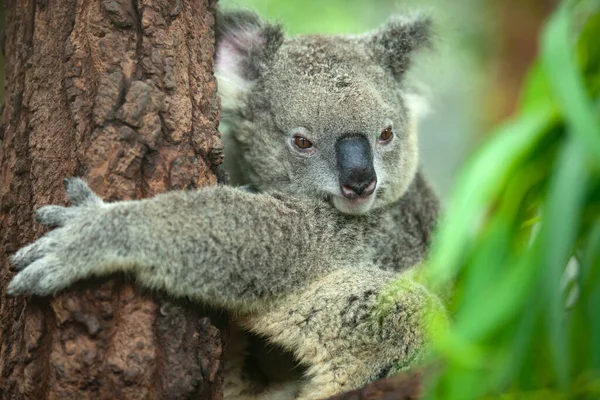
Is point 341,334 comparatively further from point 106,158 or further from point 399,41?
point 399,41

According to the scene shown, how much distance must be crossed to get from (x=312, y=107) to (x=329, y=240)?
68 centimetres

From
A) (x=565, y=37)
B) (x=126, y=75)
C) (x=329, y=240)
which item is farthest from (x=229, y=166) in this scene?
(x=565, y=37)

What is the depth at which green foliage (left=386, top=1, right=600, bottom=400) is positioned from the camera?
1.58m

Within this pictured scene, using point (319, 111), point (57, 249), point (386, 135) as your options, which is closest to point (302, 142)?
point (319, 111)

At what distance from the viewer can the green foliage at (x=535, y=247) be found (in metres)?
1.58

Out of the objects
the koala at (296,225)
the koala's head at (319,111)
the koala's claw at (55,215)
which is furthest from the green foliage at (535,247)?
the koala's claw at (55,215)

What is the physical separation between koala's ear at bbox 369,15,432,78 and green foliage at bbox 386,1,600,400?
1.82m

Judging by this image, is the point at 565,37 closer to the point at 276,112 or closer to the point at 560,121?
the point at 560,121

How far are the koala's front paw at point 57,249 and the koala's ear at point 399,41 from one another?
1897 millimetres

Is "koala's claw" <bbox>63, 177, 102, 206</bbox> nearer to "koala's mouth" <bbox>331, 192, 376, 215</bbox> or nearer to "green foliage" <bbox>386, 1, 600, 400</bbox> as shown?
"koala's mouth" <bbox>331, 192, 376, 215</bbox>

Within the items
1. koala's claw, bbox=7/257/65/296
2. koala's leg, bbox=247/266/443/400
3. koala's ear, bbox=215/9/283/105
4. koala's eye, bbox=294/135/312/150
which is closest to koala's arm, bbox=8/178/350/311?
koala's claw, bbox=7/257/65/296

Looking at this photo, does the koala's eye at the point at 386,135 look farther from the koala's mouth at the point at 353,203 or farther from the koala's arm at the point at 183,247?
the koala's arm at the point at 183,247

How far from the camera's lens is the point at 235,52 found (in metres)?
3.70

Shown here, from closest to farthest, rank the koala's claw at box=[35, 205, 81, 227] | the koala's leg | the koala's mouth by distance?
the koala's claw at box=[35, 205, 81, 227] < the koala's leg < the koala's mouth
